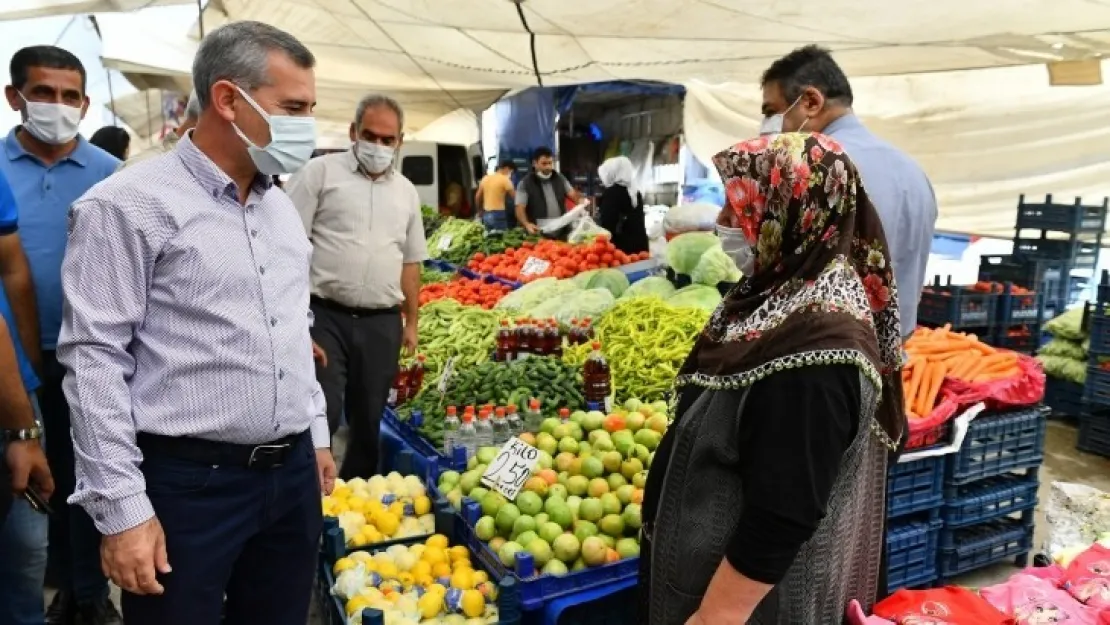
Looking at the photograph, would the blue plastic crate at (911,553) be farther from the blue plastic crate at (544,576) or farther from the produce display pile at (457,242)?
the produce display pile at (457,242)

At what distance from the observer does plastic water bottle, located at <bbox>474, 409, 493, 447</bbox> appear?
3592 mm

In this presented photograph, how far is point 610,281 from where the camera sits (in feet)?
20.0

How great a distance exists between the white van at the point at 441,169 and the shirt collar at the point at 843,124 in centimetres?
1146

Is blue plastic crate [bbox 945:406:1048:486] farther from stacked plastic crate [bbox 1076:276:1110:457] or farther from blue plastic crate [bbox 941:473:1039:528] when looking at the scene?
stacked plastic crate [bbox 1076:276:1110:457]

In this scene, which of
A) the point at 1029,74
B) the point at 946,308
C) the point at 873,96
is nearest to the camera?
the point at 946,308

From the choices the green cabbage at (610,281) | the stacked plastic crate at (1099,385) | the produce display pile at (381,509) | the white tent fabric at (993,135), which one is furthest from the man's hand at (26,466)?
the white tent fabric at (993,135)

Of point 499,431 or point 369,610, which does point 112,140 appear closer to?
point 499,431

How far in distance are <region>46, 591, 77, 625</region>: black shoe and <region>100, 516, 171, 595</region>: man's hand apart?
1.96 m

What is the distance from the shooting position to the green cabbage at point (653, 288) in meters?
5.56

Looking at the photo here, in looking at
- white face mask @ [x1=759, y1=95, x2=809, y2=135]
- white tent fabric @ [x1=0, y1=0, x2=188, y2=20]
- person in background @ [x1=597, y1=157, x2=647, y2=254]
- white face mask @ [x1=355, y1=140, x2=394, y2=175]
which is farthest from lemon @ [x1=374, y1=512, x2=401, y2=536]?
person in background @ [x1=597, y1=157, x2=647, y2=254]


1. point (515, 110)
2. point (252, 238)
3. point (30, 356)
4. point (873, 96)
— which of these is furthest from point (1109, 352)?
point (515, 110)

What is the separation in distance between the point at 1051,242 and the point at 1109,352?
230 cm

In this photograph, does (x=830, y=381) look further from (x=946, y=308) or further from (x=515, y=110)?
(x=515, y=110)

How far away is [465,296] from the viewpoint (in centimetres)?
647
